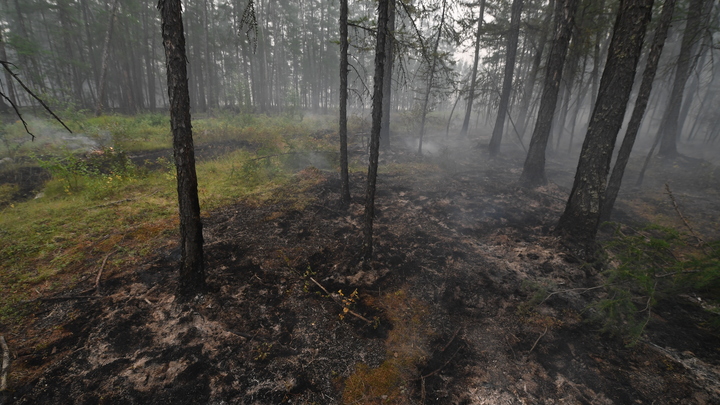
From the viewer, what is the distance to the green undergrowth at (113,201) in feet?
16.5

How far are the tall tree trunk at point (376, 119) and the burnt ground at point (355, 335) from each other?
Result: 0.88 metres

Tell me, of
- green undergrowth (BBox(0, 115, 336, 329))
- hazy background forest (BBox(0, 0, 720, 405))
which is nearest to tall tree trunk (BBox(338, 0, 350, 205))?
hazy background forest (BBox(0, 0, 720, 405))

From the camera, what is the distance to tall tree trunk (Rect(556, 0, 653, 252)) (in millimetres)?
5473

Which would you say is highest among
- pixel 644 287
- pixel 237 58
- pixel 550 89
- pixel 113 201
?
pixel 237 58

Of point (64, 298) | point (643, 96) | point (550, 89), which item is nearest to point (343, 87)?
point (64, 298)

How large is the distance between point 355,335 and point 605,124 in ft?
23.7

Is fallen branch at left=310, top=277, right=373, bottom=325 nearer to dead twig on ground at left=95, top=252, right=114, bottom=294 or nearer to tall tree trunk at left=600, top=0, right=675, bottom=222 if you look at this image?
dead twig on ground at left=95, top=252, right=114, bottom=294

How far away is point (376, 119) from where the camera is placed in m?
5.26

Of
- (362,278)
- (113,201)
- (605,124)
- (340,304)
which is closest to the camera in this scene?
(340,304)

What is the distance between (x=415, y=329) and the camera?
14.0 feet

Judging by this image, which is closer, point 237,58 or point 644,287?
point 644,287

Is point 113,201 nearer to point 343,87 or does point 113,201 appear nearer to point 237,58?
point 343,87

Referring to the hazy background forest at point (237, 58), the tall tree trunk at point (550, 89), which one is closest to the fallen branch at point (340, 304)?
the tall tree trunk at point (550, 89)

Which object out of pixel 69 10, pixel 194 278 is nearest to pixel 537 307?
pixel 194 278
